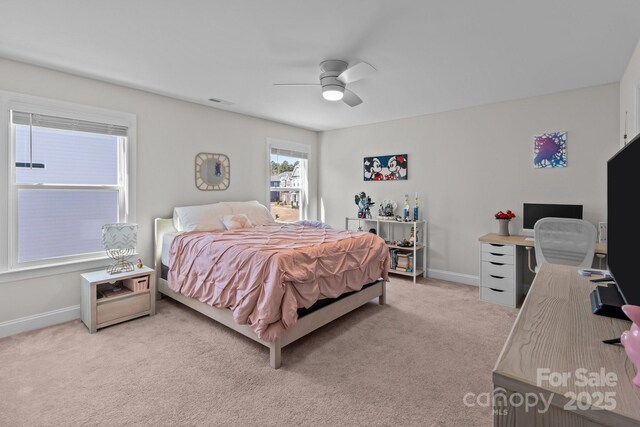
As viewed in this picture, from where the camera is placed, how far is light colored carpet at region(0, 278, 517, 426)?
1.84 meters

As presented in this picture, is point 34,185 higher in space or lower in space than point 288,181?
lower

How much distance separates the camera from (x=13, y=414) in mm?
1822

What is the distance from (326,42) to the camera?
2.45 m

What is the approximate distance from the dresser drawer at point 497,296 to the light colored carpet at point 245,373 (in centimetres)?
35

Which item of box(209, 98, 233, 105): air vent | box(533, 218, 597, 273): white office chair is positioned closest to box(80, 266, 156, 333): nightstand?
box(209, 98, 233, 105): air vent

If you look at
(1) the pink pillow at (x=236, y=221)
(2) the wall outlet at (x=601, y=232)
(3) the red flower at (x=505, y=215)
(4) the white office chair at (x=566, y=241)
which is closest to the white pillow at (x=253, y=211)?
(1) the pink pillow at (x=236, y=221)

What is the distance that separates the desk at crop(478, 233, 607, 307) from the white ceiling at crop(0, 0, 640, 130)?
1722 millimetres

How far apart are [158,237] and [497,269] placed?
3.97 m

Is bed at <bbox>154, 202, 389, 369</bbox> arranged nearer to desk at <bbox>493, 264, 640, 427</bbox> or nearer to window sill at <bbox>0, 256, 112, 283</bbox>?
window sill at <bbox>0, 256, 112, 283</bbox>

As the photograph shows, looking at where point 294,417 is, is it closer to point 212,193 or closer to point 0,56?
point 212,193

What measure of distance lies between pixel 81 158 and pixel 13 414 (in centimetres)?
234

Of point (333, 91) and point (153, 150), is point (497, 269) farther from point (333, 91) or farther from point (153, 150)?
point (153, 150)

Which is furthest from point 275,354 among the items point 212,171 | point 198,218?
point 212,171

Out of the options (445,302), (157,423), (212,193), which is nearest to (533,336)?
(157,423)
